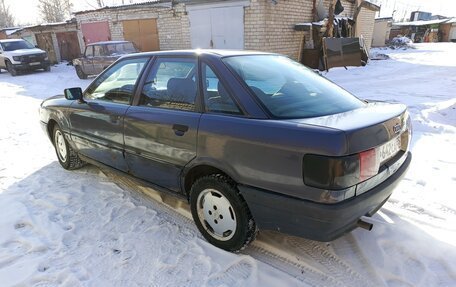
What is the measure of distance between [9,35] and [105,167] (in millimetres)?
27903

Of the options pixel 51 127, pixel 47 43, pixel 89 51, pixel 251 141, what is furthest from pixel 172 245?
pixel 47 43

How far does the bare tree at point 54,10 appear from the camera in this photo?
171 feet

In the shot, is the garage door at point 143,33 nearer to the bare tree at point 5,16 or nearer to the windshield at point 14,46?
the windshield at point 14,46

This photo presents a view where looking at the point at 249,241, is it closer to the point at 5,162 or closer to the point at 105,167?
the point at 105,167

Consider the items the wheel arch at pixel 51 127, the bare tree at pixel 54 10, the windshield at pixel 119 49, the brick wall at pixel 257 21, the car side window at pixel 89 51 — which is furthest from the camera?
the bare tree at pixel 54 10

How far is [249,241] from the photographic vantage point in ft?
8.86

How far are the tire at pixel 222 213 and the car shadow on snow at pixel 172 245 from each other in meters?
0.13

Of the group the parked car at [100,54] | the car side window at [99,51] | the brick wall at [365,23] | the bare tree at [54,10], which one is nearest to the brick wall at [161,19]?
the parked car at [100,54]

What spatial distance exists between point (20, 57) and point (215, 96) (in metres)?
17.9

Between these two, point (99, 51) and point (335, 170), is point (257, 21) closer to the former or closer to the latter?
point (99, 51)

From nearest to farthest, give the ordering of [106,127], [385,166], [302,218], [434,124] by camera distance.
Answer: [302,218]
[385,166]
[106,127]
[434,124]

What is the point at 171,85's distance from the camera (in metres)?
3.06

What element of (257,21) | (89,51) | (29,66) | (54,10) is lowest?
(29,66)

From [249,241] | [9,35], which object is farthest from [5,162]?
[9,35]
